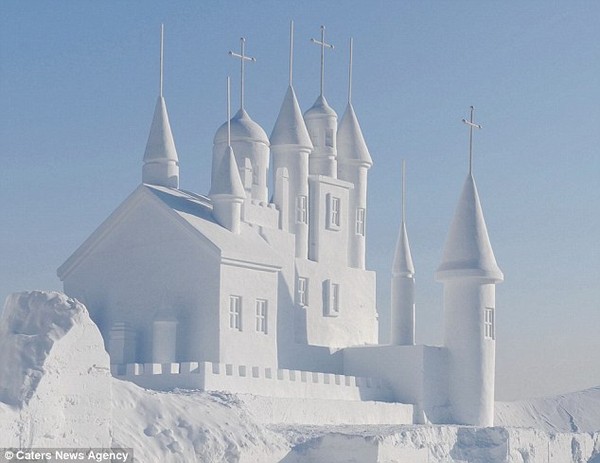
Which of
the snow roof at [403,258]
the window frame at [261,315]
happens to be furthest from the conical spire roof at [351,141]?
the window frame at [261,315]

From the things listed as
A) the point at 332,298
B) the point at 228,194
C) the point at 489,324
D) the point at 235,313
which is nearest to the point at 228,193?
the point at 228,194

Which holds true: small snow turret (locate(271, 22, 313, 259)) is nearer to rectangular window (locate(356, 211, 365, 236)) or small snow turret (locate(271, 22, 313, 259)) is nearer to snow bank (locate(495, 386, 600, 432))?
rectangular window (locate(356, 211, 365, 236))

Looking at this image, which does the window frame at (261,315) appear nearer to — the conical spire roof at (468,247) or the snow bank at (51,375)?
the conical spire roof at (468,247)

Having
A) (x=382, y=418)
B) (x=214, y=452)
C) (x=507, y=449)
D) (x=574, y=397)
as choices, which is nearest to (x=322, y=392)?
(x=382, y=418)

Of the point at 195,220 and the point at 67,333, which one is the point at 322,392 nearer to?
the point at 195,220

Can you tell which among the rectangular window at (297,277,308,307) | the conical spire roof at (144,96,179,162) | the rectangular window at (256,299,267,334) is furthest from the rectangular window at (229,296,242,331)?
the conical spire roof at (144,96,179,162)

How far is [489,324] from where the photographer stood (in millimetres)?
44031

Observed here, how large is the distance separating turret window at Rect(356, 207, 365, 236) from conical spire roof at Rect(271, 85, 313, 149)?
3.11m

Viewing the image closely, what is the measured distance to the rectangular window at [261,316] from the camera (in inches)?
1604

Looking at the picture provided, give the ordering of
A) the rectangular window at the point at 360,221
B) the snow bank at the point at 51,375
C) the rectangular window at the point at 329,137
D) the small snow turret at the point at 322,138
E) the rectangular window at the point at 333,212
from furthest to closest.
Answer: the rectangular window at the point at 360,221 → the rectangular window at the point at 329,137 → the small snow turret at the point at 322,138 → the rectangular window at the point at 333,212 → the snow bank at the point at 51,375

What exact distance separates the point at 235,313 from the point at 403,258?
294 inches

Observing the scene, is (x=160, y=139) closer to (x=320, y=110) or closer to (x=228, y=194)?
(x=228, y=194)

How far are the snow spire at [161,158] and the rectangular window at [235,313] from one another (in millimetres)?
4628

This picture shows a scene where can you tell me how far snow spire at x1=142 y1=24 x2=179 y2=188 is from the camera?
42.8 m
